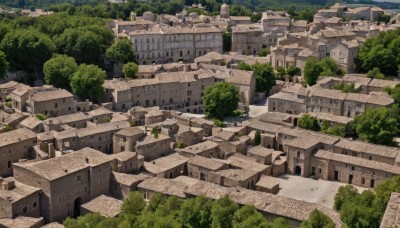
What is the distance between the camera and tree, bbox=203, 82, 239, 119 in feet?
202

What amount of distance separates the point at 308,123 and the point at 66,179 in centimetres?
2666

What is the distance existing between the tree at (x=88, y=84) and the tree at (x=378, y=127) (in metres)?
28.4

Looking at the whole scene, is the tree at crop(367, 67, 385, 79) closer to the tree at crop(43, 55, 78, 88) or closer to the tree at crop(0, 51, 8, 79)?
the tree at crop(43, 55, 78, 88)

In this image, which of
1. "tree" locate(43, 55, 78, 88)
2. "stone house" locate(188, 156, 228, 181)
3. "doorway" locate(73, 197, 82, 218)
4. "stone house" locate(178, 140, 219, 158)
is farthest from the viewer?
"tree" locate(43, 55, 78, 88)

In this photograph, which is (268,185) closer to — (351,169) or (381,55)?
(351,169)

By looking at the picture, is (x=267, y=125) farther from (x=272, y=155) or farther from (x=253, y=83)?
(x=253, y=83)

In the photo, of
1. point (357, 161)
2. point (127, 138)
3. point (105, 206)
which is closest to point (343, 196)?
A: point (357, 161)

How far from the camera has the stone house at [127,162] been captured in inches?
1815

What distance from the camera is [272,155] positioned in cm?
5166

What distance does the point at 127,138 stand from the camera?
50.8 meters

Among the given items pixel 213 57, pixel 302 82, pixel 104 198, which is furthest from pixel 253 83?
pixel 104 198

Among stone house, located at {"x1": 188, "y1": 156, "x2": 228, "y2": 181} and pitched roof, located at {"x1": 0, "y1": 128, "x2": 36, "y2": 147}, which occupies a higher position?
pitched roof, located at {"x1": 0, "y1": 128, "x2": 36, "y2": 147}

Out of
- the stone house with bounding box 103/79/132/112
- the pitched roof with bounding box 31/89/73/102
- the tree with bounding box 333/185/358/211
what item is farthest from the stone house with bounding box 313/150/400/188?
the pitched roof with bounding box 31/89/73/102

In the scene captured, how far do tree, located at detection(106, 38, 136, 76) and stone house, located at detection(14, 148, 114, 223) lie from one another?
32.7 metres
